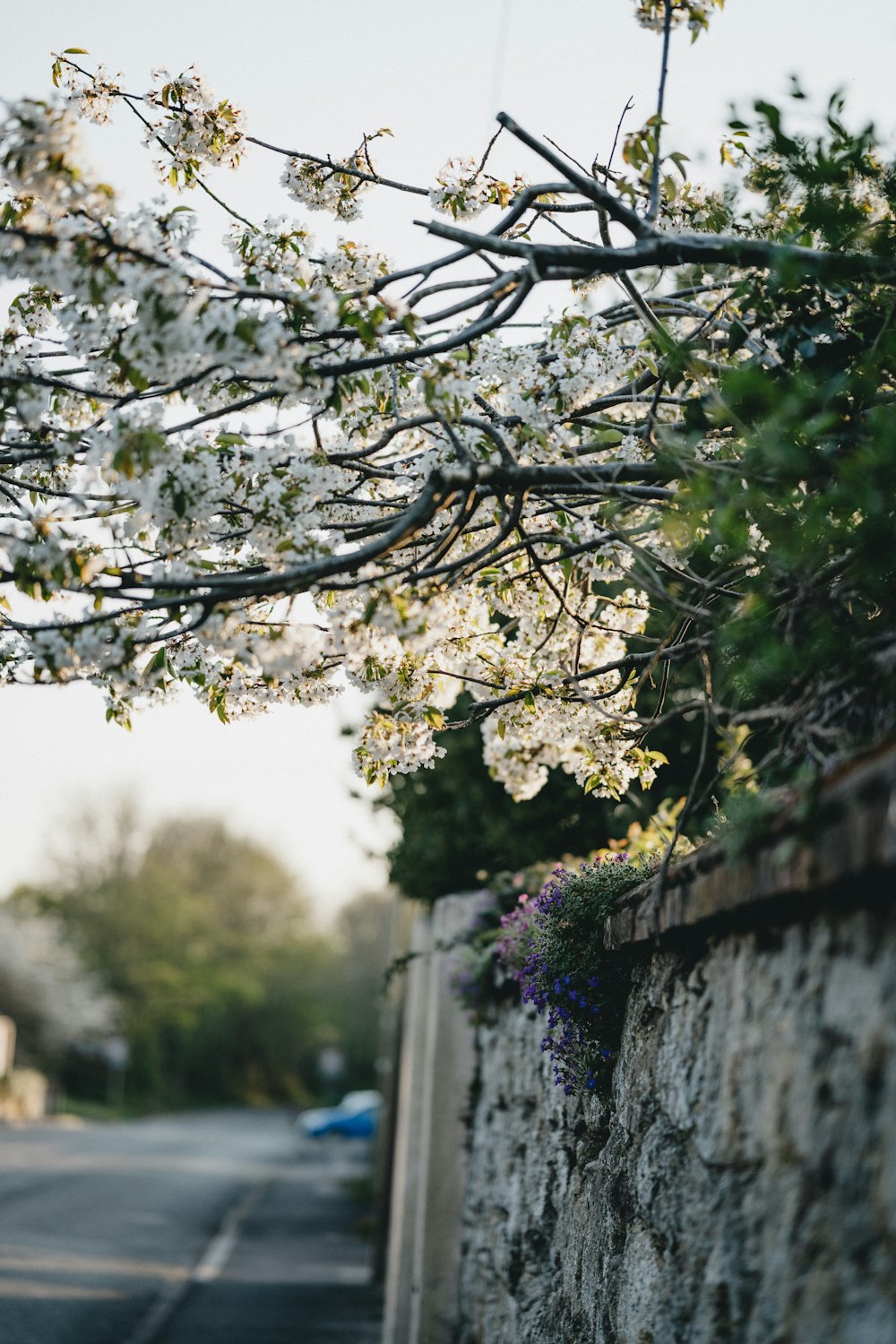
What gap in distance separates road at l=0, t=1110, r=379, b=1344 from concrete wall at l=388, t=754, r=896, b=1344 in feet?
19.0

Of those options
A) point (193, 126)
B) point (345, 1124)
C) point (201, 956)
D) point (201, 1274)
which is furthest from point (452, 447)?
point (201, 956)

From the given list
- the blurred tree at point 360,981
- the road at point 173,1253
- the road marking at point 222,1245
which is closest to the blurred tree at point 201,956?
the blurred tree at point 360,981

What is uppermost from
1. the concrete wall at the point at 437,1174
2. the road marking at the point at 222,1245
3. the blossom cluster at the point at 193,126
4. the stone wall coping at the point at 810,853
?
the blossom cluster at the point at 193,126

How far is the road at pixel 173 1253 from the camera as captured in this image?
30.3 feet

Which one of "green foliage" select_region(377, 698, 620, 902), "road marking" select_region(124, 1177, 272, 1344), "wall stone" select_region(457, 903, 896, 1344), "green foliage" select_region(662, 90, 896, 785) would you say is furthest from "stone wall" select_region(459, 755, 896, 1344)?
"road marking" select_region(124, 1177, 272, 1344)

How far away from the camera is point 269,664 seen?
383 centimetres

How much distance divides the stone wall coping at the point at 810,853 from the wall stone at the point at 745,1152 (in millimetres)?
61

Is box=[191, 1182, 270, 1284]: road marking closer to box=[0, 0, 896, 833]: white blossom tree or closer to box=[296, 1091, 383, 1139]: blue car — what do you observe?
box=[0, 0, 896, 833]: white blossom tree

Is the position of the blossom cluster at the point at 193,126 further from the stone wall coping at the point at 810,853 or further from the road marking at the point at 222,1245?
the road marking at the point at 222,1245

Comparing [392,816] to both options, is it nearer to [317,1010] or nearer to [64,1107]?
[64,1107]

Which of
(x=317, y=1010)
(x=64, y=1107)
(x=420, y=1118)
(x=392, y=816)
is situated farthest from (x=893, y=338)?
(x=317, y=1010)

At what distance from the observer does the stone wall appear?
2205mm

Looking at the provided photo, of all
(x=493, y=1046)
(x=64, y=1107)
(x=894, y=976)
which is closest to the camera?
(x=894, y=976)

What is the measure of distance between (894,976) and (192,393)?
2.92 m
